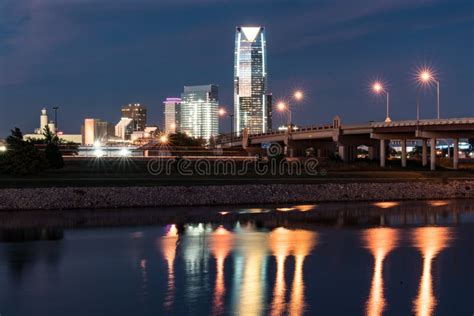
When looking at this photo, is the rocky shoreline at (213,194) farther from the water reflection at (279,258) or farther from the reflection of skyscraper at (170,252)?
the water reflection at (279,258)

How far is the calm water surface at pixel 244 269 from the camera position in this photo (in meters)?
22.9

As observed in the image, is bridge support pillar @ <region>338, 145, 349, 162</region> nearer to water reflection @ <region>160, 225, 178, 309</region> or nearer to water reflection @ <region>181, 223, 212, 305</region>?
water reflection @ <region>181, 223, 212, 305</region>

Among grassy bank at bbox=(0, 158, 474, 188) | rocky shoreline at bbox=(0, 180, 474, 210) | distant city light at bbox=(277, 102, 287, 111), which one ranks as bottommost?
rocky shoreline at bbox=(0, 180, 474, 210)

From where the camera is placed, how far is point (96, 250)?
3419 centimetres

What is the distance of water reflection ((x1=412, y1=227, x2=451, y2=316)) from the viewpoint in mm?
22763

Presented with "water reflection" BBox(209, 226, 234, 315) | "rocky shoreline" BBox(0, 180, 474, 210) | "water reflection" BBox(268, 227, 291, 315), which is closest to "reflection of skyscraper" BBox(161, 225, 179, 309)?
"water reflection" BBox(209, 226, 234, 315)

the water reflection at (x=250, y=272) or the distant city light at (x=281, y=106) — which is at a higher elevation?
the distant city light at (x=281, y=106)

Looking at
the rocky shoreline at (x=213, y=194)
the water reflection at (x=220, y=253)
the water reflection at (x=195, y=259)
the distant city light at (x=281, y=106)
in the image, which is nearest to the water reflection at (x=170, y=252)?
the water reflection at (x=195, y=259)

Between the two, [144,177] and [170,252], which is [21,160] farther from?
[170,252]

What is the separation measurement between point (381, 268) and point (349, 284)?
3.55 m

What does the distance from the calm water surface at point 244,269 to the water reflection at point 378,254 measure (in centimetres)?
5

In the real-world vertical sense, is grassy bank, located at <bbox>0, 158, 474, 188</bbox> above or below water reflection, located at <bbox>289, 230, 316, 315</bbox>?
above

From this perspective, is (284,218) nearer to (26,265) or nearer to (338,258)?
(338,258)

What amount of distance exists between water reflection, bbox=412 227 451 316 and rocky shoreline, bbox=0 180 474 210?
18.3m
